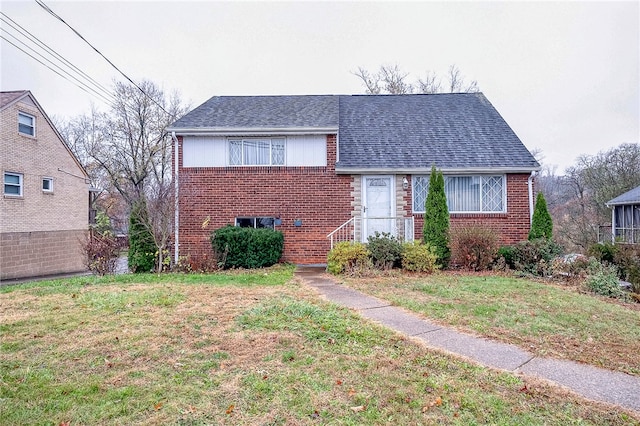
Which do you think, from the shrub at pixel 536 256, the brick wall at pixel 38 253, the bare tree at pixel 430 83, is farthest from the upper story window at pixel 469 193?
the bare tree at pixel 430 83

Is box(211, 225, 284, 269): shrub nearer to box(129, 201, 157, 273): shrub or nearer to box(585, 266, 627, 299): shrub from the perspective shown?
box(129, 201, 157, 273): shrub

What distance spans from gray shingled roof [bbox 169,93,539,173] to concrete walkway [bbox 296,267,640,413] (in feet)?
21.9

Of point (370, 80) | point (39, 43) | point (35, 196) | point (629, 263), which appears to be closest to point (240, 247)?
point (39, 43)

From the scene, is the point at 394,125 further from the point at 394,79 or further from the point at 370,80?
the point at 370,80

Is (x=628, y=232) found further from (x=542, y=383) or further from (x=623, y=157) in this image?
(x=542, y=383)

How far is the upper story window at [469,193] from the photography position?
1123 cm

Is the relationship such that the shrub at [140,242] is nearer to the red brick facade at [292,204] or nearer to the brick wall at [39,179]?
the red brick facade at [292,204]

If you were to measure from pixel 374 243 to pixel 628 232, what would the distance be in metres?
19.7

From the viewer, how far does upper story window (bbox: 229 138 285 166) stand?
36.8 ft

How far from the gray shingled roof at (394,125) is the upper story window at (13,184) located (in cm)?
991

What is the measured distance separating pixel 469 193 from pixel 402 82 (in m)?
15.4

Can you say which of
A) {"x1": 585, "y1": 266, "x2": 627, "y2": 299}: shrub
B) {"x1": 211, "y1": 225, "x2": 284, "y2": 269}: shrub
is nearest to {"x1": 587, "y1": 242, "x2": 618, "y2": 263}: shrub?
{"x1": 585, "y1": 266, "x2": 627, "y2": 299}: shrub

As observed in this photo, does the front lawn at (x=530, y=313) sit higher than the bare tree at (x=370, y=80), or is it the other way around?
the bare tree at (x=370, y=80)

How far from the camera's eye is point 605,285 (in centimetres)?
719
